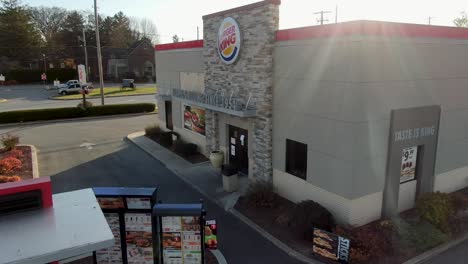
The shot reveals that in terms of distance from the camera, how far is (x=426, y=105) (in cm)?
1166

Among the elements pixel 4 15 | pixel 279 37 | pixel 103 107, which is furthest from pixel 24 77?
pixel 279 37

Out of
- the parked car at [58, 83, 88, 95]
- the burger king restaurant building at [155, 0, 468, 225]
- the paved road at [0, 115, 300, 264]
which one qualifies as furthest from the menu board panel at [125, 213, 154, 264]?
the parked car at [58, 83, 88, 95]

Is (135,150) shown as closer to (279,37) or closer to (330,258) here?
(279,37)

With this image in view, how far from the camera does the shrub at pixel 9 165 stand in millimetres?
15769

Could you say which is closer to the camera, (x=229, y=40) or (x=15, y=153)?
(x=229, y=40)

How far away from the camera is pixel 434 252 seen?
9773 mm

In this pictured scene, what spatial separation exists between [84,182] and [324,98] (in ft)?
36.6

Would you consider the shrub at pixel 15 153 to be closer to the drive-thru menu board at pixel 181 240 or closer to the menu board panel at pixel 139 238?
the menu board panel at pixel 139 238

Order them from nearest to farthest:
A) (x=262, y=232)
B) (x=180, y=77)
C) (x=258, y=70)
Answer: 1. (x=262, y=232)
2. (x=258, y=70)
3. (x=180, y=77)

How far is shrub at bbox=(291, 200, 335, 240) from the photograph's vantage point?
10266mm

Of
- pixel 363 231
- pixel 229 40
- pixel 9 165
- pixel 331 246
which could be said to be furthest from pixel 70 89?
pixel 331 246

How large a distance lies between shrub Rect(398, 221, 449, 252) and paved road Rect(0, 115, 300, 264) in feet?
11.0

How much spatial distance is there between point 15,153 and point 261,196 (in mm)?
14080

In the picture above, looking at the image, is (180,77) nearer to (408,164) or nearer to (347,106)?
(347,106)
